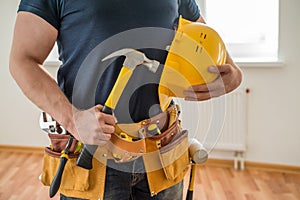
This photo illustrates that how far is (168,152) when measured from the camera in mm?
1013

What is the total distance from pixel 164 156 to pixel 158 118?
0.10m


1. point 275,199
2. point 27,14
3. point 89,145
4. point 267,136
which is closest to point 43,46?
point 27,14

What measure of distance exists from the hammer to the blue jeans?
0.11 metres

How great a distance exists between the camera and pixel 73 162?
3.10 ft

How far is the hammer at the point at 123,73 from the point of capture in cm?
80

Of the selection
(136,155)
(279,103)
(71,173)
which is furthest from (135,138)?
(279,103)

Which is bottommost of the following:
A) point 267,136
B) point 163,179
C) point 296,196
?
point 296,196

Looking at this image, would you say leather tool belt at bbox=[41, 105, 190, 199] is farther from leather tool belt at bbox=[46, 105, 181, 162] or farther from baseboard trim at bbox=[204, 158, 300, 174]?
baseboard trim at bbox=[204, 158, 300, 174]

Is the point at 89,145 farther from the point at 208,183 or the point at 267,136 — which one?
the point at 267,136

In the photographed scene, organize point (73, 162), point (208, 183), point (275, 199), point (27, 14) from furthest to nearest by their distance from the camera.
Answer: point (208, 183) → point (275, 199) → point (73, 162) → point (27, 14)

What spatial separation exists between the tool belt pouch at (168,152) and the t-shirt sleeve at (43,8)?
1.17 feet

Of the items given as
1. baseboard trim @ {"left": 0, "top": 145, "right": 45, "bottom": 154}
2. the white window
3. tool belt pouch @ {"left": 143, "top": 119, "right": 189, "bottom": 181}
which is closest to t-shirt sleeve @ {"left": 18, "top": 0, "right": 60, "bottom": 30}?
tool belt pouch @ {"left": 143, "top": 119, "right": 189, "bottom": 181}

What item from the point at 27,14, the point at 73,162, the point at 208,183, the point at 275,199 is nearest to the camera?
the point at 27,14

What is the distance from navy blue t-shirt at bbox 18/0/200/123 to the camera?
33.7 inches
